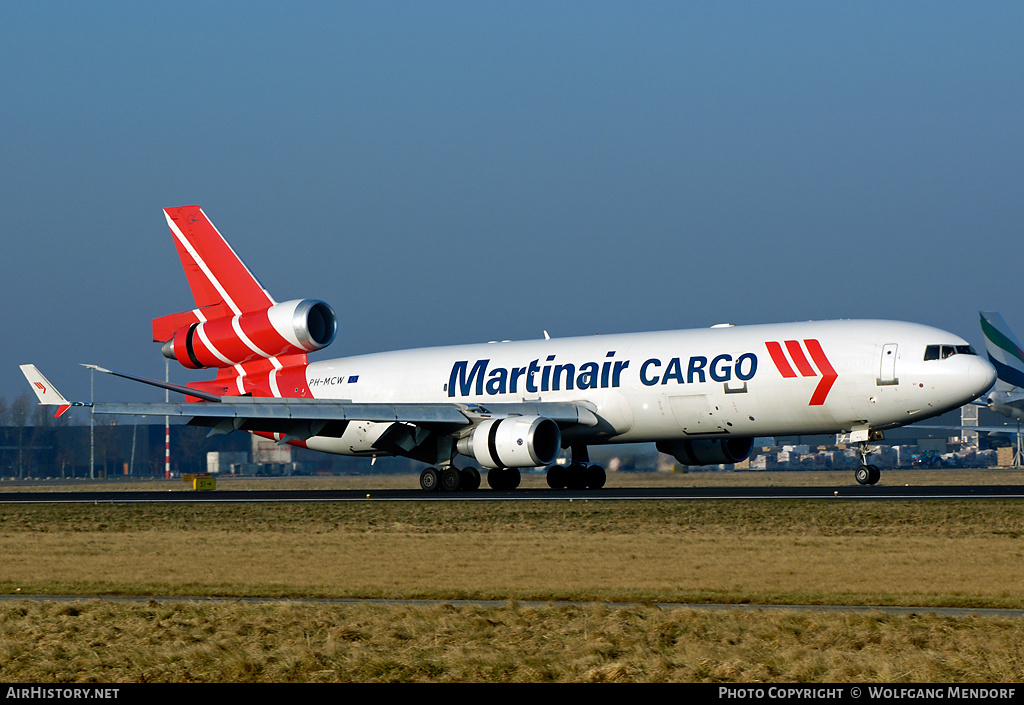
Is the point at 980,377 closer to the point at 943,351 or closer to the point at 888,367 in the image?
the point at 943,351

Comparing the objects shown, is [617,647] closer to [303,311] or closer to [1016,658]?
[1016,658]

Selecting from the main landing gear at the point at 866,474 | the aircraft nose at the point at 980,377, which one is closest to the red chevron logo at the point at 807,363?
the main landing gear at the point at 866,474

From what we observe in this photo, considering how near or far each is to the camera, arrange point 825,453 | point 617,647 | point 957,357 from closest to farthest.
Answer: point 617,647, point 957,357, point 825,453

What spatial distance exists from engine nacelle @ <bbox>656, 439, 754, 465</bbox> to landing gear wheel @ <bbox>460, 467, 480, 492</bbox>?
6.06 meters

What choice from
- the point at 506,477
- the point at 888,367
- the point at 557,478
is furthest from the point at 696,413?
the point at 557,478

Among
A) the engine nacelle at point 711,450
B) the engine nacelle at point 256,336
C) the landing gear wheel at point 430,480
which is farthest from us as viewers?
the engine nacelle at point 256,336

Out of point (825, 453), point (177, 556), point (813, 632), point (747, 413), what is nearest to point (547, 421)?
point (747, 413)

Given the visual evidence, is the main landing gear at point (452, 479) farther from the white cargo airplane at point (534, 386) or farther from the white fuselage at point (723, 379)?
the white fuselage at point (723, 379)

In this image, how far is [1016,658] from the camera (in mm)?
11461

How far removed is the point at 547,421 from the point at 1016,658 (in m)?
25.9

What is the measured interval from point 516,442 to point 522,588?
18887 millimetres

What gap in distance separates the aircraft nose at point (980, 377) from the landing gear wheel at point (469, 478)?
1484cm

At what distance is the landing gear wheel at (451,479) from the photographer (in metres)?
39.4

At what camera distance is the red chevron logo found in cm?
3528
